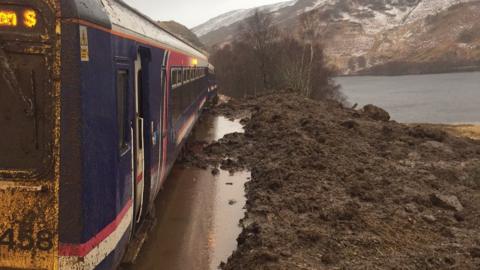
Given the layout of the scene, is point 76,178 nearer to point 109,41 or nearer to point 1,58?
point 1,58

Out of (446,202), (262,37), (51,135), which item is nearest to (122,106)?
(51,135)

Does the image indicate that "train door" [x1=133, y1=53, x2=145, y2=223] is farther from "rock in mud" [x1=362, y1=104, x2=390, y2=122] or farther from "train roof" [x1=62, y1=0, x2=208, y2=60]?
"rock in mud" [x1=362, y1=104, x2=390, y2=122]

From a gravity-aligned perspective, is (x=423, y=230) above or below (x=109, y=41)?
below

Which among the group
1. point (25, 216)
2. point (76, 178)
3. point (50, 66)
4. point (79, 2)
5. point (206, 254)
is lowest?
point (206, 254)

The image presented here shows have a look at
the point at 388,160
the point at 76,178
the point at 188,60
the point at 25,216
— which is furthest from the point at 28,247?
the point at 388,160

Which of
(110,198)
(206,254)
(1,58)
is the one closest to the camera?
(1,58)

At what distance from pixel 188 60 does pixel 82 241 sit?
10.4 metres

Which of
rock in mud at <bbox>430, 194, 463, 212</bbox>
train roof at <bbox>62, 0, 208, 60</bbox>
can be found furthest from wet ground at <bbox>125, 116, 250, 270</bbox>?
rock in mud at <bbox>430, 194, 463, 212</bbox>

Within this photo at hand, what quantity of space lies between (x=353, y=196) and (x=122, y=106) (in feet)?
22.3

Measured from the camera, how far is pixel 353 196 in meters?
10.8

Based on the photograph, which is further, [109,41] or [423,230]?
[423,230]

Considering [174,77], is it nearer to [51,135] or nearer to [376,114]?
[51,135]

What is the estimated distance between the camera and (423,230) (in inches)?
349

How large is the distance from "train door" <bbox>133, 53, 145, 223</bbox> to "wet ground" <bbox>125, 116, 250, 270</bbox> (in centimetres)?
106
